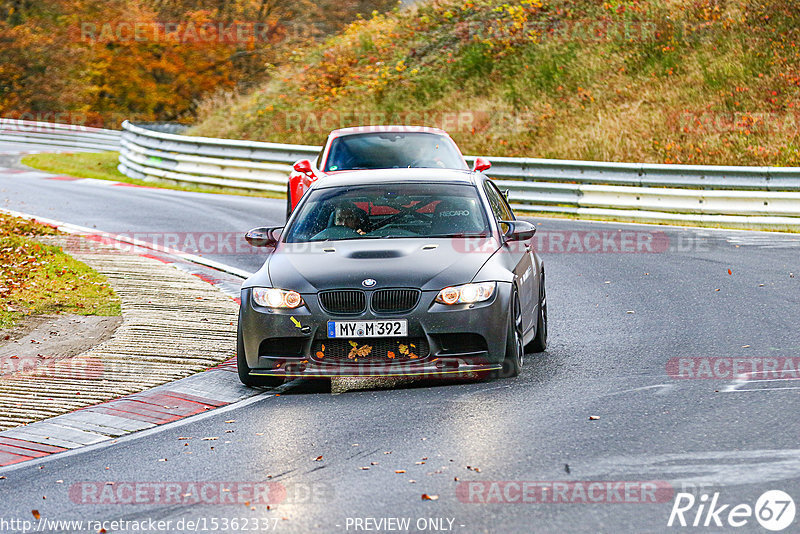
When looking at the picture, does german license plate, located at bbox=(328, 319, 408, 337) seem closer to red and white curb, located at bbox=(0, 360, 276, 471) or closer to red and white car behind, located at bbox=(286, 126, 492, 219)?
red and white curb, located at bbox=(0, 360, 276, 471)

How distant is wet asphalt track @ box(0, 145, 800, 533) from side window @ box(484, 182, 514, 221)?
1.19 m

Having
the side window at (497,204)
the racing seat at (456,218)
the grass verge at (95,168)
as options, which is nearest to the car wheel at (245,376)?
the racing seat at (456,218)

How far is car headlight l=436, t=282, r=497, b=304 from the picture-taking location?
838cm

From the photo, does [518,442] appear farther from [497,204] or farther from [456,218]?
[497,204]

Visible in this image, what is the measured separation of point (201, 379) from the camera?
912 cm

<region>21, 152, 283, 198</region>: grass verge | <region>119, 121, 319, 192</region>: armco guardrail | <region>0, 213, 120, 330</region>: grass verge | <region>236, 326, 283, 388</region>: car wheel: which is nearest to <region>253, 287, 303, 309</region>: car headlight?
<region>236, 326, 283, 388</region>: car wheel

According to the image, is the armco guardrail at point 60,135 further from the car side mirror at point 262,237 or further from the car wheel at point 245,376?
the car wheel at point 245,376

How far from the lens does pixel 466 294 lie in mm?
8406

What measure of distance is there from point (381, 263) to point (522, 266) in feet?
4.32

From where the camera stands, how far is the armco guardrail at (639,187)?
63.4 feet

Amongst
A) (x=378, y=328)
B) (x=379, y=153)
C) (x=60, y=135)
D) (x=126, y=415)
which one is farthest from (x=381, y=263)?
(x=60, y=135)

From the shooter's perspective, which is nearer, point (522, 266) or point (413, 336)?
point (413, 336)

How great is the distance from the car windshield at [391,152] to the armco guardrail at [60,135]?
24838 millimetres

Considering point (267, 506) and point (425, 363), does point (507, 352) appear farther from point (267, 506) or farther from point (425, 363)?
point (267, 506)
